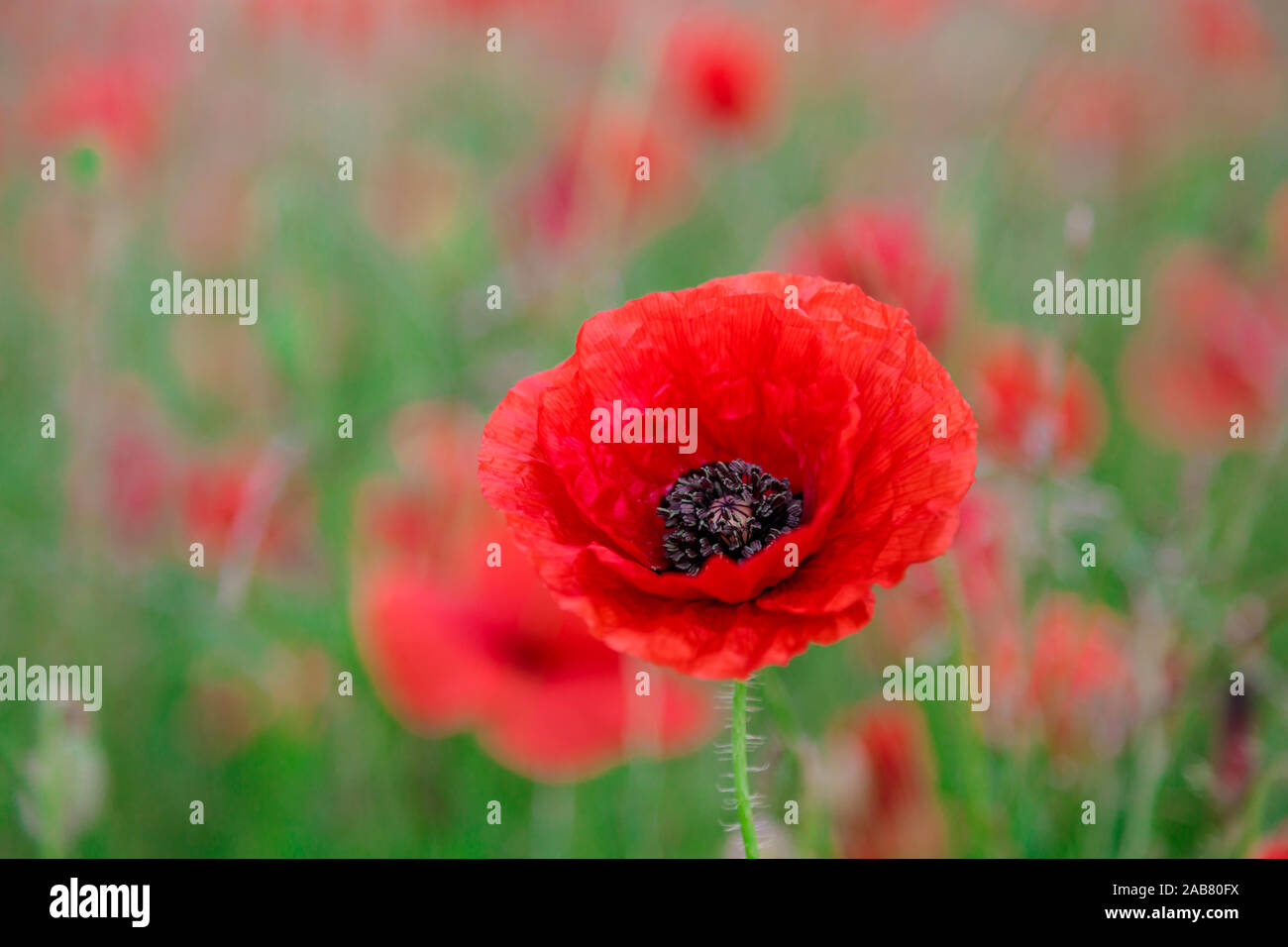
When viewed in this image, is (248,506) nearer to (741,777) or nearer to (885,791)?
(885,791)

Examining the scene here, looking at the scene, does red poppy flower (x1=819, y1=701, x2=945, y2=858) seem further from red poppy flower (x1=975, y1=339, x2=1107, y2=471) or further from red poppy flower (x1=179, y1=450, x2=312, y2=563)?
red poppy flower (x1=179, y1=450, x2=312, y2=563)

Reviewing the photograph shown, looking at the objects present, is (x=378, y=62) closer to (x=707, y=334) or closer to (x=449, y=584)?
(x=449, y=584)

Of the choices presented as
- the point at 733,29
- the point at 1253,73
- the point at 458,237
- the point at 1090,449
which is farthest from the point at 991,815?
the point at 1253,73

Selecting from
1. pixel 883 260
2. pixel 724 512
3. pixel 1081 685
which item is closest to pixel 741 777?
pixel 724 512

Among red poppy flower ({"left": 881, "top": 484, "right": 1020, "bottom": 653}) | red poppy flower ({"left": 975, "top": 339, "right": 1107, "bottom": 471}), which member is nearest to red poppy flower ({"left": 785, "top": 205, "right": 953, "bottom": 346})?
red poppy flower ({"left": 975, "top": 339, "right": 1107, "bottom": 471})

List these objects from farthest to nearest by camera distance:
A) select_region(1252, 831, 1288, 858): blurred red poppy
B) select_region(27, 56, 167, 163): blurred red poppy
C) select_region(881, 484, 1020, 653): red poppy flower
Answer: select_region(27, 56, 167, 163): blurred red poppy → select_region(881, 484, 1020, 653): red poppy flower → select_region(1252, 831, 1288, 858): blurred red poppy
